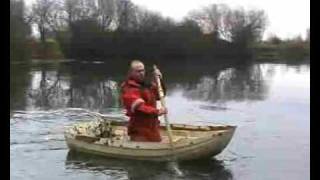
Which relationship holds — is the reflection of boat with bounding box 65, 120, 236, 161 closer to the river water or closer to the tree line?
the river water

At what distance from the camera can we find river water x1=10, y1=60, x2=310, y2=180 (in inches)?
369

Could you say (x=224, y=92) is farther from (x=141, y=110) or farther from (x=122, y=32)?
(x=122, y=32)

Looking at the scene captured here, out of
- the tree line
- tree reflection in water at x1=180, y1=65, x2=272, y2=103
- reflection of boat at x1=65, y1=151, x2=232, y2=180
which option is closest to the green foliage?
the tree line

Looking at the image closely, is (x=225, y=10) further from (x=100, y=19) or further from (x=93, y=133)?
(x=93, y=133)

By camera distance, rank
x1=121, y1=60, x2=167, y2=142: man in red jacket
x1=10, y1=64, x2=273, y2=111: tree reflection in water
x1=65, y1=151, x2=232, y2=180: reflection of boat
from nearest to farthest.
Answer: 1. x1=65, y1=151, x2=232, y2=180: reflection of boat
2. x1=121, y1=60, x2=167, y2=142: man in red jacket
3. x1=10, y1=64, x2=273, y2=111: tree reflection in water

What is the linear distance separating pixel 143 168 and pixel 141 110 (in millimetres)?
979

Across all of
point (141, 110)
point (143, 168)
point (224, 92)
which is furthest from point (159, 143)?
point (224, 92)

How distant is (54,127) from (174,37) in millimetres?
42815

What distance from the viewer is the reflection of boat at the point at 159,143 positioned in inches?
373

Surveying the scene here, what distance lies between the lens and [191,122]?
1472cm

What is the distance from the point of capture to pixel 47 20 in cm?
6462

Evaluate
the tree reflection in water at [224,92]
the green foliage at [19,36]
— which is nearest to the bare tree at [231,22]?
the green foliage at [19,36]

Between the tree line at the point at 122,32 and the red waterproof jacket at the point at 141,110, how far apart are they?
38.9 meters
